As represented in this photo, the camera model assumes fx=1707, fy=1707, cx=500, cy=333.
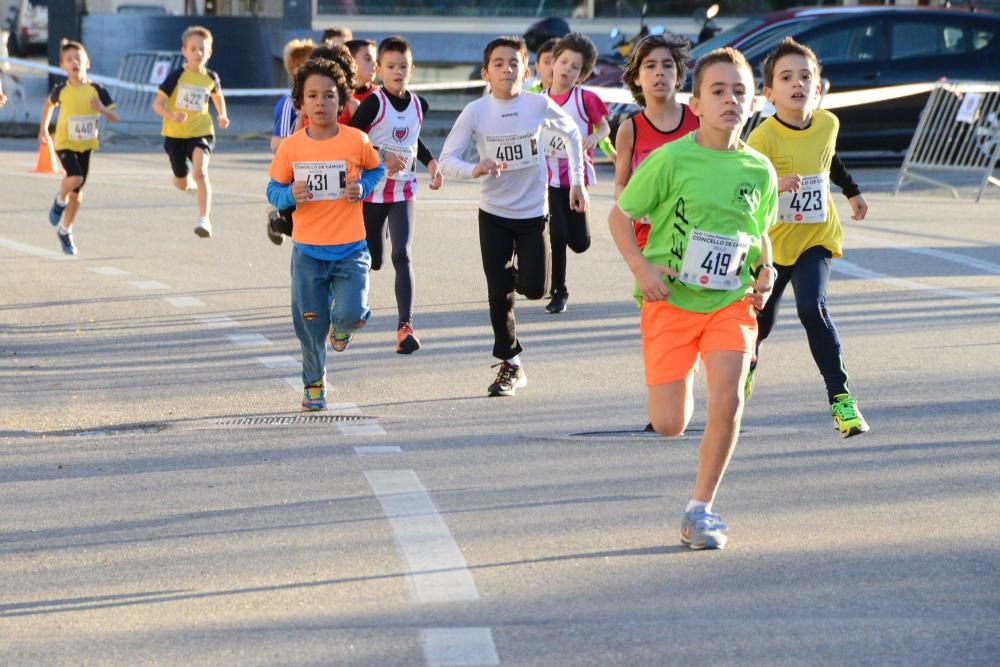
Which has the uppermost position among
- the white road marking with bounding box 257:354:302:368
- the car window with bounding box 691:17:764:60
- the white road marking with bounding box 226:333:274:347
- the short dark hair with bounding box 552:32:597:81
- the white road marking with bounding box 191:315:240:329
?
the short dark hair with bounding box 552:32:597:81

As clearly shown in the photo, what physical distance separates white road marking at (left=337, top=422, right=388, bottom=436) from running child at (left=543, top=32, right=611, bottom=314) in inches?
123

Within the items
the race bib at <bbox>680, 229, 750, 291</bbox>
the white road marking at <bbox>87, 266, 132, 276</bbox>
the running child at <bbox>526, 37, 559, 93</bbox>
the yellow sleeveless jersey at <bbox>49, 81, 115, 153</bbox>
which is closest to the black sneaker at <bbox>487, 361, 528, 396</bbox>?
the race bib at <bbox>680, 229, 750, 291</bbox>

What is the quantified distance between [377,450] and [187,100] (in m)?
7.58

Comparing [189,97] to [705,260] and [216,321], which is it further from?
[705,260]

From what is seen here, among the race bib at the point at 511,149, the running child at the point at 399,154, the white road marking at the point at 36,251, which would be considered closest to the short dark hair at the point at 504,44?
the race bib at the point at 511,149

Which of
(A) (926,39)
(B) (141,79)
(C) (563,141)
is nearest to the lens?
(C) (563,141)

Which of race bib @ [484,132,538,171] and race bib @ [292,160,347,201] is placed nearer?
race bib @ [292,160,347,201]

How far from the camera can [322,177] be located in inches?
314

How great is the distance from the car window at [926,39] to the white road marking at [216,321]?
12372mm

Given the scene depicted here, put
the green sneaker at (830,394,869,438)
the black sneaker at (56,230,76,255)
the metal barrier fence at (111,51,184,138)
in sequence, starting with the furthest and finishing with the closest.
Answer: the metal barrier fence at (111,51,184,138) < the black sneaker at (56,230,76,255) < the green sneaker at (830,394,869,438)

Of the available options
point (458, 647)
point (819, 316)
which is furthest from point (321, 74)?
point (458, 647)

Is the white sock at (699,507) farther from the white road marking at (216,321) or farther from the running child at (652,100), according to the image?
the white road marking at (216,321)

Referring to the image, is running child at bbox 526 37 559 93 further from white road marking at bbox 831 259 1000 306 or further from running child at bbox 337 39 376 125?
white road marking at bbox 831 259 1000 306

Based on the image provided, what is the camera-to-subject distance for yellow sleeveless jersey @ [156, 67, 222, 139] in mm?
14094
